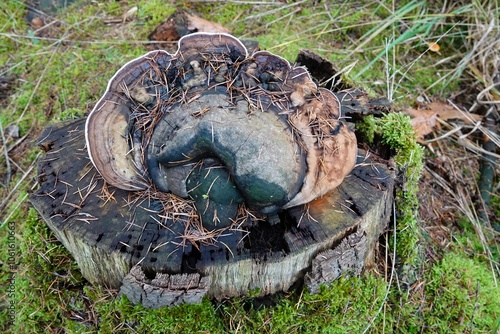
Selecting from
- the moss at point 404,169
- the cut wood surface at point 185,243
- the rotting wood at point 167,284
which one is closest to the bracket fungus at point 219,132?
the cut wood surface at point 185,243

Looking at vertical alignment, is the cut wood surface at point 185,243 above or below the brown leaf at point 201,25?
below

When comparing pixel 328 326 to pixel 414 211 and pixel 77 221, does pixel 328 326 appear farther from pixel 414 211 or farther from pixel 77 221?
pixel 77 221

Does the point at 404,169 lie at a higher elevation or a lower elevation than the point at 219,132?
lower

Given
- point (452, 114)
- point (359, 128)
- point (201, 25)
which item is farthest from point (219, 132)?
point (452, 114)

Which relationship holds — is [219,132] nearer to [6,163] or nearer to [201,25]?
→ [201,25]

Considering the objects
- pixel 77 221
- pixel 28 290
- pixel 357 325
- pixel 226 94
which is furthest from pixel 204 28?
pixel 357 325

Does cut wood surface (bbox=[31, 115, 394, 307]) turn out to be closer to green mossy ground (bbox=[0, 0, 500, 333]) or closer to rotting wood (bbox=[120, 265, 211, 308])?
rotting wood (bbox=[120, 265, 211, 308])

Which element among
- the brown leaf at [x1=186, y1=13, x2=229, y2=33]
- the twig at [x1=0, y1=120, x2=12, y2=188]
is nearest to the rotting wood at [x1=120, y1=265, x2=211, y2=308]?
the twig at [x1=0, y1=120, x2=12, y2=188]

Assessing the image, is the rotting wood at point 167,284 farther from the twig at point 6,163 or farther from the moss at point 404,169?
the twig at point 6,163
